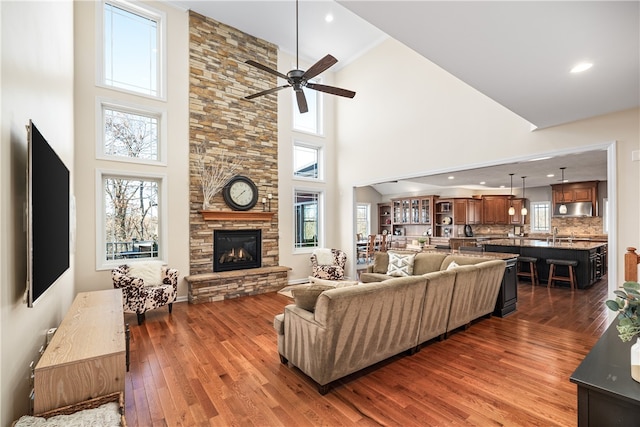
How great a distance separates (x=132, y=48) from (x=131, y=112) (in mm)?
1185

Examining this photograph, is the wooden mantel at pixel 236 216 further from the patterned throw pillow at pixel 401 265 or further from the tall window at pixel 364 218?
the tall window at pixel 364 218

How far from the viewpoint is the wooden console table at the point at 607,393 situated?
3.67ft

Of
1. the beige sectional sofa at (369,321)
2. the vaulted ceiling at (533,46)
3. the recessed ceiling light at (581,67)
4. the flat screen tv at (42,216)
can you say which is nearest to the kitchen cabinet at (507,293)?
the beige sectional sofa at (369,321)

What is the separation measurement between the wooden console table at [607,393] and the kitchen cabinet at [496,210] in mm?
9961

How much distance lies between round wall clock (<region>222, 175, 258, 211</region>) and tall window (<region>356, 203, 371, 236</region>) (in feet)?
20.4

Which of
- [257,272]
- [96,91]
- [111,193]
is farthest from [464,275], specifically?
[96,91]

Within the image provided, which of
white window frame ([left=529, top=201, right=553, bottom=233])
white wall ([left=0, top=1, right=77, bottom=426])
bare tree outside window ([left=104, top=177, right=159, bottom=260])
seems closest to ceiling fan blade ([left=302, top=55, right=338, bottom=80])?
white wall ([left=0, top=1, right=77, bottom=426])

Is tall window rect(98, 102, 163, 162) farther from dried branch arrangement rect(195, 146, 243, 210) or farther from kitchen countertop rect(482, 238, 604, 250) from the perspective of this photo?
kitchen countertop rect(482, 238, 604, 250)

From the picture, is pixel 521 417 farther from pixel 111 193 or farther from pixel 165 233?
pixel 111 193

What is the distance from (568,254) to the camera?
6098 mm

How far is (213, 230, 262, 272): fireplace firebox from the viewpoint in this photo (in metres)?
5.68

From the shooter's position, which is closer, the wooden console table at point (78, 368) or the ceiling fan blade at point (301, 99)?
the wooden console table at point (78, 368)

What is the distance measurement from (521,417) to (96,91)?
21.4ft

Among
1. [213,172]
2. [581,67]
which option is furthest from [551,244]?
[213,172]
